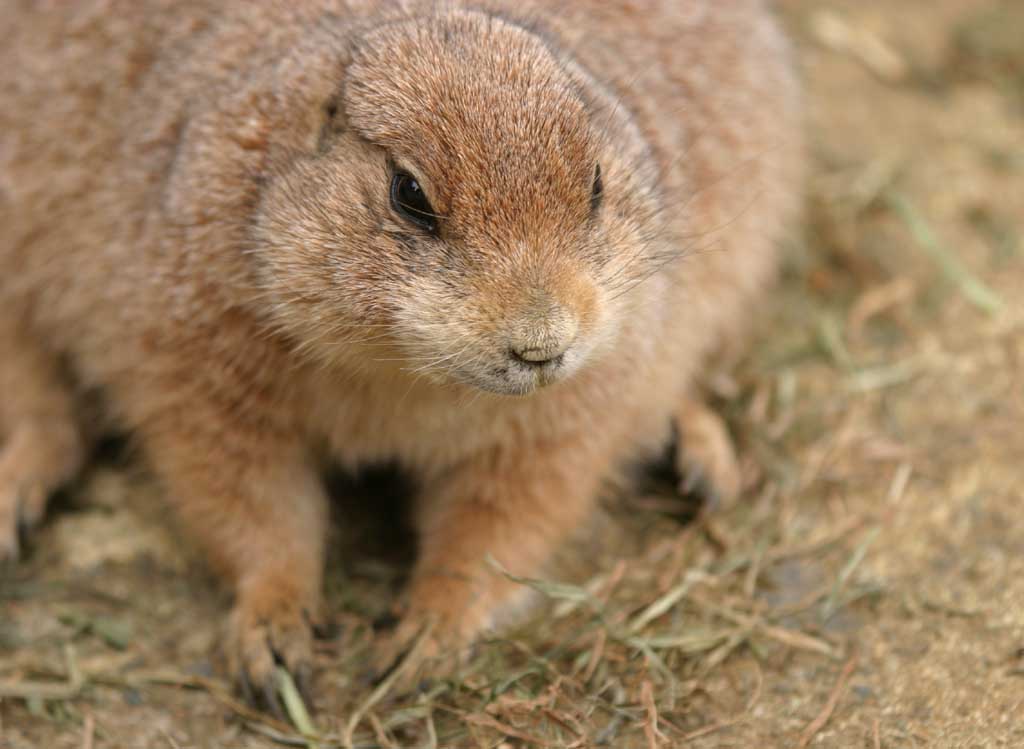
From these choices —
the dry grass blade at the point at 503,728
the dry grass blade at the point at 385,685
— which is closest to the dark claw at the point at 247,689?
the dry grass blade at the point at 385,685

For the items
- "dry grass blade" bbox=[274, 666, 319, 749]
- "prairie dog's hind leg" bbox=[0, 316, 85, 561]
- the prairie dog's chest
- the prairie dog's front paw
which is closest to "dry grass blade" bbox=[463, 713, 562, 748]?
"dry grass blade" bbox=[274, 666, 319, 749]

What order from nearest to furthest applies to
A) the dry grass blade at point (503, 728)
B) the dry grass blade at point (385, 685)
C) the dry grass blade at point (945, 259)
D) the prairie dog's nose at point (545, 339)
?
the prairie dog's nose at point (545, 339), the dry grass blade at point (503, 728), the dry grass blade at point (385, 685), the dry grass blade at point (945, 259)

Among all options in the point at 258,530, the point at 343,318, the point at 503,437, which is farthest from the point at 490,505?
the point at 343,318

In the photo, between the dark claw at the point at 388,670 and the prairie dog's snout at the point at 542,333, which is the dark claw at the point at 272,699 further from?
the prairie dog's snout at the point at 542,333

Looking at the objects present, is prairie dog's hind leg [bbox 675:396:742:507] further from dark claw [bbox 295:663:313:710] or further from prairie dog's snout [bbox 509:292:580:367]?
prairie dog's snout [bbox 509:292:580:367]

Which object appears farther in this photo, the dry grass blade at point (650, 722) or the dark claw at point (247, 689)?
the dark claw at point (247, 689)

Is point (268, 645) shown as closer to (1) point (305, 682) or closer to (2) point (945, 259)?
(1) point (305, 682)

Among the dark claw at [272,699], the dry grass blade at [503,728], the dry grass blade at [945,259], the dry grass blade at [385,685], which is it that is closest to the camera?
the dry grass blade at [503,728]

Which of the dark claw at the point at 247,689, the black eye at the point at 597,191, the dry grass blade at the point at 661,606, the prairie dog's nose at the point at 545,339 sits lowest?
the dark claw at the point at 247,689
